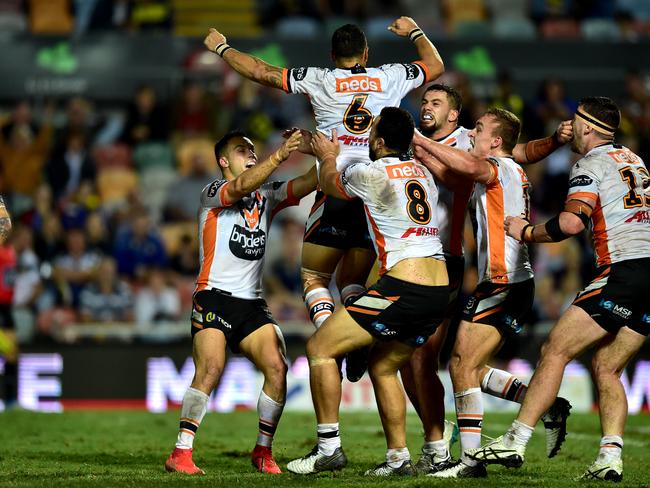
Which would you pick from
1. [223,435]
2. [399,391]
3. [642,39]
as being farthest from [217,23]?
[399,391]

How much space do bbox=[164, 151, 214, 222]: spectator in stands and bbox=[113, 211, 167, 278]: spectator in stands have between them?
47.7 inches

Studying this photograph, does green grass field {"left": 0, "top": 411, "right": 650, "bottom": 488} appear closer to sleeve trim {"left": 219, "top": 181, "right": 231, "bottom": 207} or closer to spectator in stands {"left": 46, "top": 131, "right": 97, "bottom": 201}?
sleeve trim {"left": 219, "top": 181, "right": 231, "bottom": 207}

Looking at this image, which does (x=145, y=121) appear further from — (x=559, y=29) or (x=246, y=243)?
(x=246, y=243)

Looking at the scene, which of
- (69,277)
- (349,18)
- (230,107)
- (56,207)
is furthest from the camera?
(349,18)

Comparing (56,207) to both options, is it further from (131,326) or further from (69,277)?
(131,326)

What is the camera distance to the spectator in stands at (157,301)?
1784 cm

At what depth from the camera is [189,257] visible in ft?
61.6

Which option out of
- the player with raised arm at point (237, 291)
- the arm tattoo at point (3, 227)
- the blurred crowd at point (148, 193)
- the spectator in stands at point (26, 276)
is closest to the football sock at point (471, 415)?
the player with raised arm at point (237, 291)

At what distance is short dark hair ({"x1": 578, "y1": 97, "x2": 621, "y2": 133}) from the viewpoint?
9445 mm

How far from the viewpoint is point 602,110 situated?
9453mm

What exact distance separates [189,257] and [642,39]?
9715 millimetres

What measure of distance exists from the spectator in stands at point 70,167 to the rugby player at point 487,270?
1191cm

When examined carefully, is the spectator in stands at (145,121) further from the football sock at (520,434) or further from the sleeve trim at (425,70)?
A: the football sock at (520,434)

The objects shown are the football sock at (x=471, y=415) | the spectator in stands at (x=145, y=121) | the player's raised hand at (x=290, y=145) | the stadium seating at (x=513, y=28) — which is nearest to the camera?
the football sock at (x=471, y=415)
